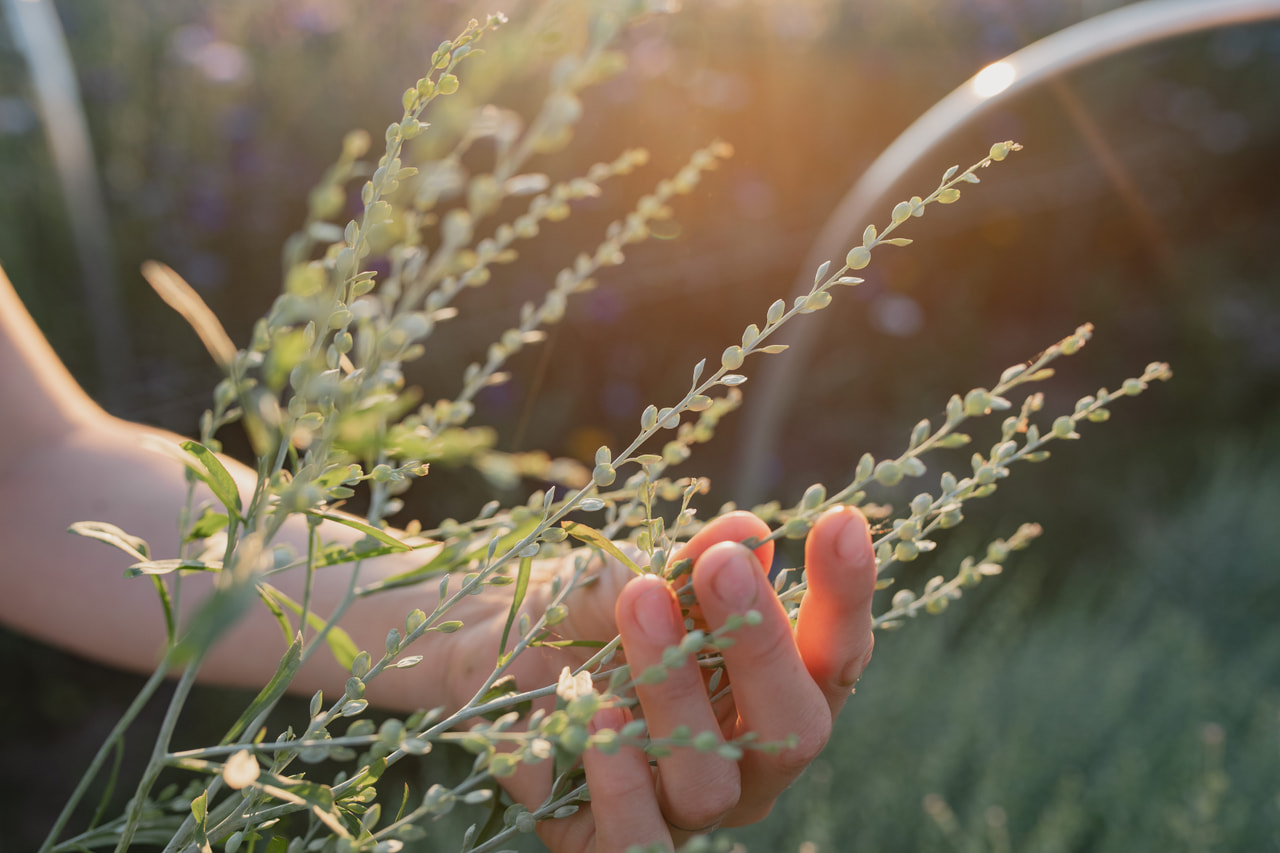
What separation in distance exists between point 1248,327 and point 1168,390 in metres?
0.29

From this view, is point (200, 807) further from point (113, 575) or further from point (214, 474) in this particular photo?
point (113, 575)

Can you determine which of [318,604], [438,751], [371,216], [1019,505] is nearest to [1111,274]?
[1019,505]

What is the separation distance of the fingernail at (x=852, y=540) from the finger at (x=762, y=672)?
37 millimetres

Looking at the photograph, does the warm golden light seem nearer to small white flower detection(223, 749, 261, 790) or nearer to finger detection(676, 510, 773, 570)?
finger detection(676, 510, 773, 570)

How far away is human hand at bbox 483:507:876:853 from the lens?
0.36 meters

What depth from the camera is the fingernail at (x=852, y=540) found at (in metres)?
0.38

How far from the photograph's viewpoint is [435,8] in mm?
2279

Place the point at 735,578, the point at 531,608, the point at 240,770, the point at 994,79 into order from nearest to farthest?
1. the point at 240,770
2. the point at 735,578
3. the point at 531,608
4. the point at 994,79

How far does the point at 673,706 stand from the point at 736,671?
37 mm

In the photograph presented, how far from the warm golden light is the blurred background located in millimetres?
129

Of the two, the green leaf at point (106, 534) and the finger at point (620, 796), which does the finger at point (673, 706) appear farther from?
the green leaf at point (106, 534)

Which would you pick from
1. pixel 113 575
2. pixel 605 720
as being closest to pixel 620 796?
pixel 605 720

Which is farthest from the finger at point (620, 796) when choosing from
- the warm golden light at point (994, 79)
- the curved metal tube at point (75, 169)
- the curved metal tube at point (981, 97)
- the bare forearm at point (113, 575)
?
the curved metal tube at point (75, 169)

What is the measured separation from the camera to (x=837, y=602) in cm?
41
